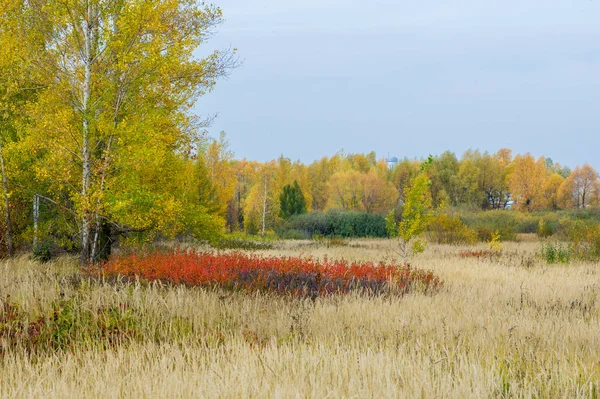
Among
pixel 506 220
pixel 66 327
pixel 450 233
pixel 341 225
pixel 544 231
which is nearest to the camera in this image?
pixel 66 327

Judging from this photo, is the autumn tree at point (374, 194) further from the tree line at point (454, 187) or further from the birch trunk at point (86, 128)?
the birch trunk at point (86, 128)

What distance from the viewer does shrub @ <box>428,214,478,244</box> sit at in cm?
2530

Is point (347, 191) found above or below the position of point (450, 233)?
above

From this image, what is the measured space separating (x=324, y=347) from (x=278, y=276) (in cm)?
481

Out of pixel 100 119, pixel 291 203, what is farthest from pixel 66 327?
pixel 291 203

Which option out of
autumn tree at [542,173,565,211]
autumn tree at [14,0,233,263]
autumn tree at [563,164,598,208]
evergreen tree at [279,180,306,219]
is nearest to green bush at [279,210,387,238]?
evergreen tree at [279,180,306,219]

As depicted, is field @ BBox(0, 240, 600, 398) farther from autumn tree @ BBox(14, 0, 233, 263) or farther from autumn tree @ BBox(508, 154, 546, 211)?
autumn tree @ BBox(508, 154, 546, 211)

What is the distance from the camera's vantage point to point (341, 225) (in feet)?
121

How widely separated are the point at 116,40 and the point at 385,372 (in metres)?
11.7

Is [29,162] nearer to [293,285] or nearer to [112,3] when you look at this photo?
[112,3]

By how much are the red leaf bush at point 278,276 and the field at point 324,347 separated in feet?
1.71

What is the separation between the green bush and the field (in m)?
25.6

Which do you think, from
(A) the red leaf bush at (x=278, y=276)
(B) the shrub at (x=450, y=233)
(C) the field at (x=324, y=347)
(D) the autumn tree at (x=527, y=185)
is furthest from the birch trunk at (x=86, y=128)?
(D) the autumn tree at (x=527, y=185)

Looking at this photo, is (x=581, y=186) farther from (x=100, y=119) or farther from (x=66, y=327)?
(x=66, y=327)
